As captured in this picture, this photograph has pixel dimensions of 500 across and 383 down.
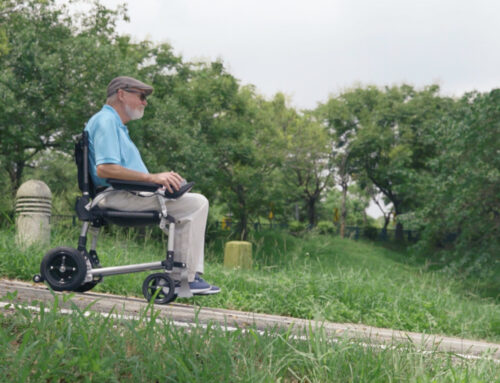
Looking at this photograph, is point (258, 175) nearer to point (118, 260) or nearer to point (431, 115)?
point (431, 115)

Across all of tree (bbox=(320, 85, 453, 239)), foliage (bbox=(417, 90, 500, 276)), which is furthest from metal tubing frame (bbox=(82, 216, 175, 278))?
tree (bbox=(320, 85, 453, 239))

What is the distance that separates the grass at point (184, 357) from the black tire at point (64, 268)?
99cm

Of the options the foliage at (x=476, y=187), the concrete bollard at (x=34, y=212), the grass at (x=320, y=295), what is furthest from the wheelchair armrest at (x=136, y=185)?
the foliage at (x=476, y=187)

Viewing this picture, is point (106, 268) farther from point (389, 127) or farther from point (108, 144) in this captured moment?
point (389, 127)

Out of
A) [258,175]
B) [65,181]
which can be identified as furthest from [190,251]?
[258,175]

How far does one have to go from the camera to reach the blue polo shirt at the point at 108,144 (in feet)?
A: 13.5

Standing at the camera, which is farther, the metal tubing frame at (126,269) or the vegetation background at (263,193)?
the metal tubing frame at (126,269)

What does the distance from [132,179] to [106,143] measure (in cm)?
33

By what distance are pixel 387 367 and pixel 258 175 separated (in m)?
24.0

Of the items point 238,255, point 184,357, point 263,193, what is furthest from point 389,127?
point 184,357

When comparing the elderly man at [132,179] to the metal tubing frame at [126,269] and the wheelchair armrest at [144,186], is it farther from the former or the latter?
the metal tubing frame at [126,269]

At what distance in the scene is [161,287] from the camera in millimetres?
4070

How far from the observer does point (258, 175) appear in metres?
26.8

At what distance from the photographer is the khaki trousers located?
4.19 meters
